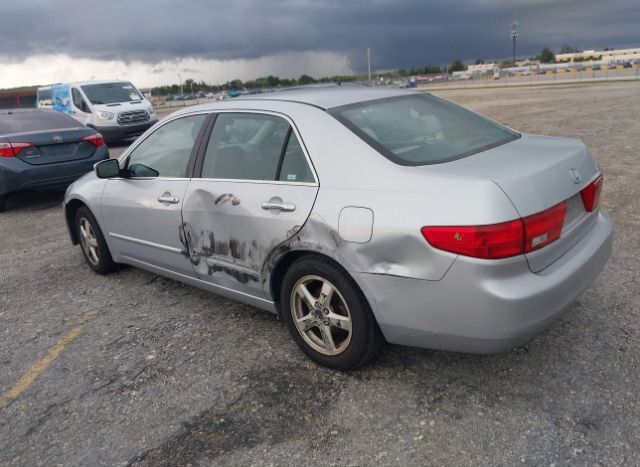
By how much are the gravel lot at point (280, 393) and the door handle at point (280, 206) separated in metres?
0.98

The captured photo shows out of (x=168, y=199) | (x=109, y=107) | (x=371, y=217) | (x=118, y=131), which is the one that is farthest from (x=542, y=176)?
(x=109, y=107)

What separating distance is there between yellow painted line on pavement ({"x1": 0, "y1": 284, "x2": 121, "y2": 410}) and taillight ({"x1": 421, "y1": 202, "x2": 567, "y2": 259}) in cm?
264

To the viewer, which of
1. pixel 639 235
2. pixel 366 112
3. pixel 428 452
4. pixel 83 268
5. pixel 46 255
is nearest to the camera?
pixel 428 452

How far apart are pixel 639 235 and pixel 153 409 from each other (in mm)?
4575

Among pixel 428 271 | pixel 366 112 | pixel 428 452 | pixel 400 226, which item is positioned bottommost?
pixel 428 452

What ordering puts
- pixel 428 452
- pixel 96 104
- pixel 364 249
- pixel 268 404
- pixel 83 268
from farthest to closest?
pixel 96 104 → pixel 83 268 → pixel 268 404 → pixel 364 249 → pixel 428 452

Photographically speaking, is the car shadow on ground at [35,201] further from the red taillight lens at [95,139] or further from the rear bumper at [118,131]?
the rear bumper at [118,131]

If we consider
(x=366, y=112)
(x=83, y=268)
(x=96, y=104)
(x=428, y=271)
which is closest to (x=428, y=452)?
(x=428, y=271)

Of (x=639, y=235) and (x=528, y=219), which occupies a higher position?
(x=528, y=219)

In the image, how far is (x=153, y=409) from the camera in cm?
310

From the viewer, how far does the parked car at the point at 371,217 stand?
2.61 meters

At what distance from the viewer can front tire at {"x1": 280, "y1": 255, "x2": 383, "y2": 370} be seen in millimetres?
3008

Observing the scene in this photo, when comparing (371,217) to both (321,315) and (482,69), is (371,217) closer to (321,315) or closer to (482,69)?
(321,315)

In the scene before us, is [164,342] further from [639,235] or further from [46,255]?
[639,235]
